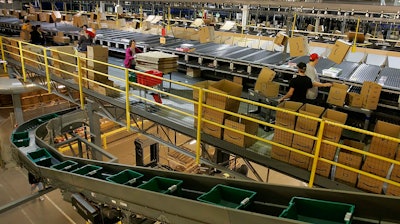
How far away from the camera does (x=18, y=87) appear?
37.6 ft

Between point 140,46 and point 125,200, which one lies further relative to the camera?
point 140,46

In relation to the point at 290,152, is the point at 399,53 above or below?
above

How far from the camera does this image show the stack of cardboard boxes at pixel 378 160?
152 inches

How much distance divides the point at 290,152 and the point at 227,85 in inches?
76.7

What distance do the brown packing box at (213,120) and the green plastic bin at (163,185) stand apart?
55.9 inches

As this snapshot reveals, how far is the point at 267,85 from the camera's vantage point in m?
6.18

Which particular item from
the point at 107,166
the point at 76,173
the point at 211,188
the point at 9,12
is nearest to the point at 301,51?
the point at 211,188

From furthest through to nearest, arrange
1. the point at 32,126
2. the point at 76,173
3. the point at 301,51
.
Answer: the point at 32,126 → the point at 301,51 → the point at 76,173

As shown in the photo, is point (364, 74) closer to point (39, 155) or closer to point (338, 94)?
point (338, 94)

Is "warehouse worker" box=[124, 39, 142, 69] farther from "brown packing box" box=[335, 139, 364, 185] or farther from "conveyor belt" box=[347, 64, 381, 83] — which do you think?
"brown packing box" box=[335, 139, 364, 185]

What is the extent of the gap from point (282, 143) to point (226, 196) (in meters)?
1.38

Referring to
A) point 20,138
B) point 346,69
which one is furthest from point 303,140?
point 20,138

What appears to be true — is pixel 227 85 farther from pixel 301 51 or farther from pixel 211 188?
pixel 211 188

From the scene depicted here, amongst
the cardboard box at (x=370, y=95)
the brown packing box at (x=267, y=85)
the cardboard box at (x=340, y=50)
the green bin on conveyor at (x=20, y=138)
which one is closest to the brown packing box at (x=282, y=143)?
the brown packing box at (x=267, y=85)
